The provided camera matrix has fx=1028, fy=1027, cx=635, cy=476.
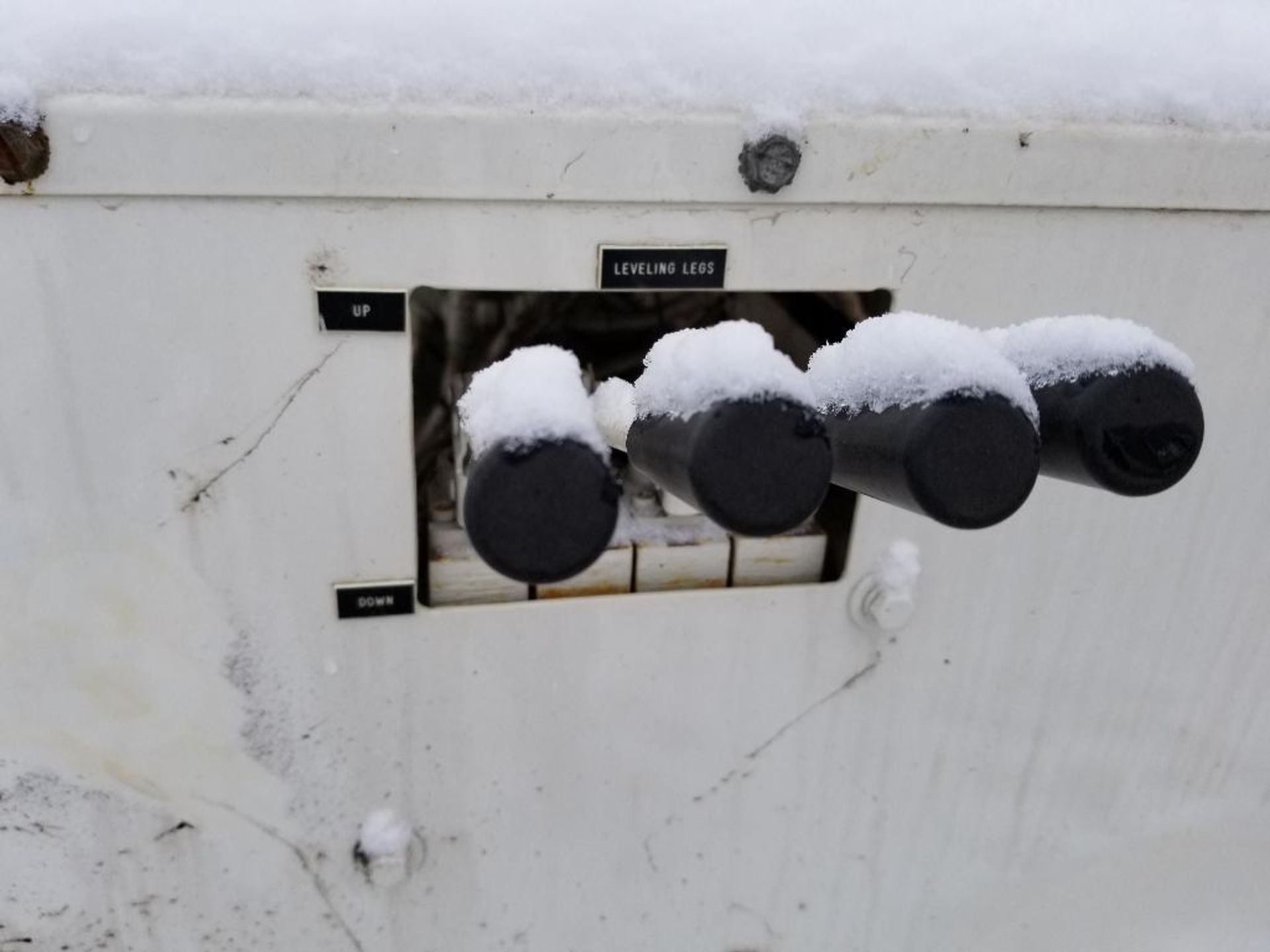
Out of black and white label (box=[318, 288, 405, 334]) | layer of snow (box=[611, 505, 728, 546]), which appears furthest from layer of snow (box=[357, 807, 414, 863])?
black and white label (box=[318, 288, 405, 334])

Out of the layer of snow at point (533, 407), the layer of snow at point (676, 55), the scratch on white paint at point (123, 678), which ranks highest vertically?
the layer of snow at point (676, 55)

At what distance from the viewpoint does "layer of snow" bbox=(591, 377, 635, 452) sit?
70 centimetres

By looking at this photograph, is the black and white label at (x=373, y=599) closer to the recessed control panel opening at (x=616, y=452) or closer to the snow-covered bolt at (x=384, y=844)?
the recessed control panel opening at (x=616, y=452)

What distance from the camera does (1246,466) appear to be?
3.60ft

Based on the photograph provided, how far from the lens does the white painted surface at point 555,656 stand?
0.85 meters

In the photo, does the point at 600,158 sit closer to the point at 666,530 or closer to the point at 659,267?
the point at 659,267

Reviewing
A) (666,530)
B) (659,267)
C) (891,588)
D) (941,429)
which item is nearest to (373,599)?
(666,530)

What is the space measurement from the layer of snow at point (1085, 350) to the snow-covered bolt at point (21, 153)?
0.71 metres

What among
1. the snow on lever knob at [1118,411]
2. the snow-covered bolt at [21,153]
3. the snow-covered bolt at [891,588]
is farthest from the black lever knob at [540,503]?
the snow-covered bolt at [891,588]

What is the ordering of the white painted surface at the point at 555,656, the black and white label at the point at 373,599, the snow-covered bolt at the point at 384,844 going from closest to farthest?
the white painted surface at the point at 555,656 < the black and white label at the point at 373,599 < the snow-covered bolt at the point at 384,844

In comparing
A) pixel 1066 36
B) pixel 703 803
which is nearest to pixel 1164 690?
pixel 703 803

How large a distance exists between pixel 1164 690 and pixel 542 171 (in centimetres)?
92

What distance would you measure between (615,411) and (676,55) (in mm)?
334

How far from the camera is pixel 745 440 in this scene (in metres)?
0.50
